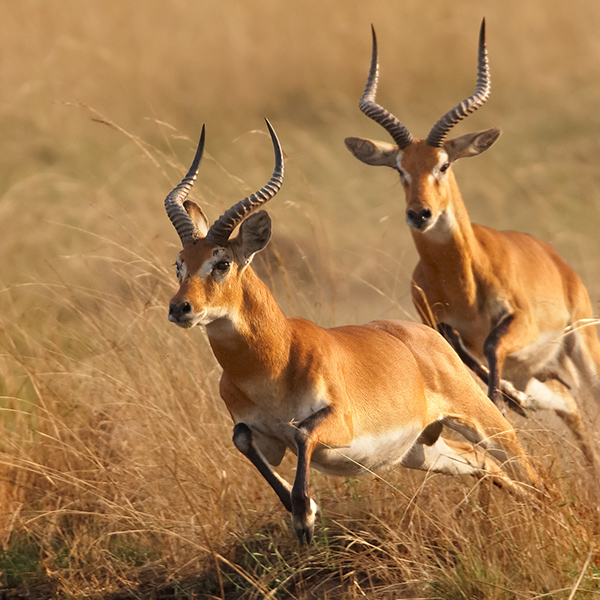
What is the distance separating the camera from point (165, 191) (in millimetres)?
17031

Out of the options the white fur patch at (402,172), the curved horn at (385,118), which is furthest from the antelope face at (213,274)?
the curved horn at (385,118)

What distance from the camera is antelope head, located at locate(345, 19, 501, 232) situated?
7.06 metres

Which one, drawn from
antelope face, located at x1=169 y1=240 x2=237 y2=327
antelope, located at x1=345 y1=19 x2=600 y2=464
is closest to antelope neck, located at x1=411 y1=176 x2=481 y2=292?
antelope, located at x1=345 y1=19 x2=600 y2=464

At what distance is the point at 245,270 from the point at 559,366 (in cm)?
410

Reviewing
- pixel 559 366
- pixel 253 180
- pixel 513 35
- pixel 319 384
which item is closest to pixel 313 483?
pixel 319 384

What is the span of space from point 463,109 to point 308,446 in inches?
147

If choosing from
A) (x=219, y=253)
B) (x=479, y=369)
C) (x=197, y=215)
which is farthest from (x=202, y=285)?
(x=479, y=369)

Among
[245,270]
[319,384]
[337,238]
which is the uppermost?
[245,270]

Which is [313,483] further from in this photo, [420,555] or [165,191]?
[165,191]

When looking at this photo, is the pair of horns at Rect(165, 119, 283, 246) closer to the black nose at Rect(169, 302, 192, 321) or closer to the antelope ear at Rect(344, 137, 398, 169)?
the black nose at Rect(169, 302, 192, 321)

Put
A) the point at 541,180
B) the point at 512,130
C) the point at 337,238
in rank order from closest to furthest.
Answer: the point at 337,238 → the point at 541,180 → the point at 512,130

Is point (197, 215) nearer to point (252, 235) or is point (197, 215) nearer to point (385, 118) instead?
point (252, 235)

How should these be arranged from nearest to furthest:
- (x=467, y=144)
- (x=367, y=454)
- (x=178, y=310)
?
(x=178, y=310)
(x=367, y=454)
(x=467, y=144)

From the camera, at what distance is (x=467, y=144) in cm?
753
